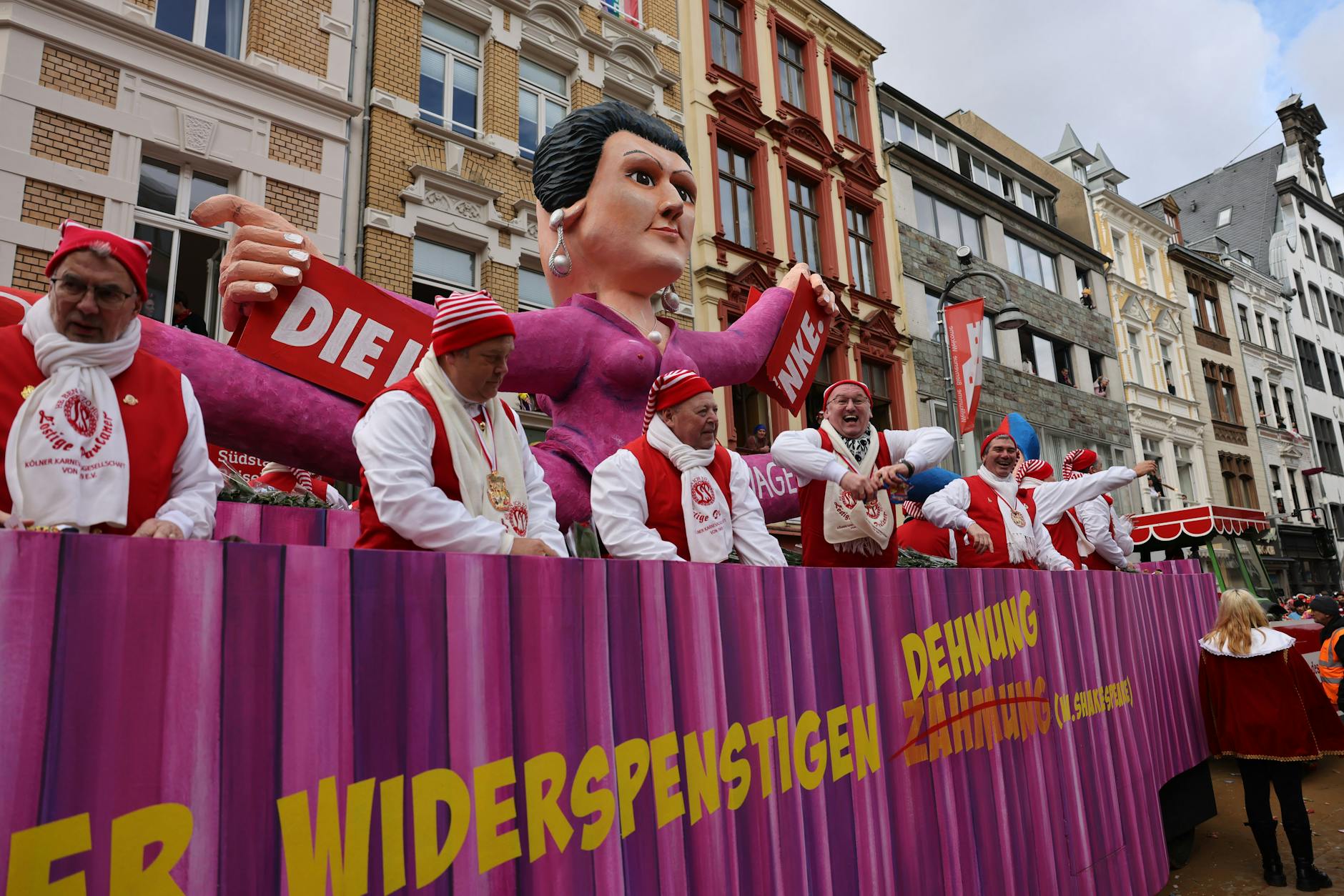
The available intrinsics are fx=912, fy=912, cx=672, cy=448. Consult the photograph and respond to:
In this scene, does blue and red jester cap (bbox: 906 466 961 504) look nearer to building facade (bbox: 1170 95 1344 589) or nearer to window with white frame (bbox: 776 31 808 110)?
window with white frame (bbox: 776 31 808 110)

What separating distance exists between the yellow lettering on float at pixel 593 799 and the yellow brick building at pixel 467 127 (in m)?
8.40

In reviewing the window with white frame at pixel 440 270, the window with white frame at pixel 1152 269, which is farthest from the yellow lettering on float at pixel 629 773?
the window with white frame at pixel 1152 269

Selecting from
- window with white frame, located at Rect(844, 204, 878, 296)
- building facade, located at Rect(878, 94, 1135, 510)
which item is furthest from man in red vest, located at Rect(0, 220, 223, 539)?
window with white frame, located at Rect(844, 204, 878, 296)

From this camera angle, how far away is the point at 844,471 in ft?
13.4

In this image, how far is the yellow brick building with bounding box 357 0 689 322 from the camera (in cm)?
1030

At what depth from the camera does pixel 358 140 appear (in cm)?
1023

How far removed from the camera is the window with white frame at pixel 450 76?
1120 cm

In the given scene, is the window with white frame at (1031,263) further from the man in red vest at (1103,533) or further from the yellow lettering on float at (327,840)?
the yellow lettering on float at (327,840)

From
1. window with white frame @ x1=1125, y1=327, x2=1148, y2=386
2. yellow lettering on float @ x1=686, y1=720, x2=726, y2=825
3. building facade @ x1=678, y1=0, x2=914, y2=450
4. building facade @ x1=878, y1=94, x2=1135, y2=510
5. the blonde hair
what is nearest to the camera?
yellow lettering on float @ x1=686, y1=720, x2=726, y2=825

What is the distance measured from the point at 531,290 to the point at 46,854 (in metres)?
10.8

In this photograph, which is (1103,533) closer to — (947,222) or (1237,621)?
(1237,621)

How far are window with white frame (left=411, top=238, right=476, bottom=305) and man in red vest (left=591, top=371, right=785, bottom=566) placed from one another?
7469 millimetres

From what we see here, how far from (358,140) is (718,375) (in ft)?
22.8

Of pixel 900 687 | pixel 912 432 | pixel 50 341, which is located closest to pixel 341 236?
pixel 912 432
